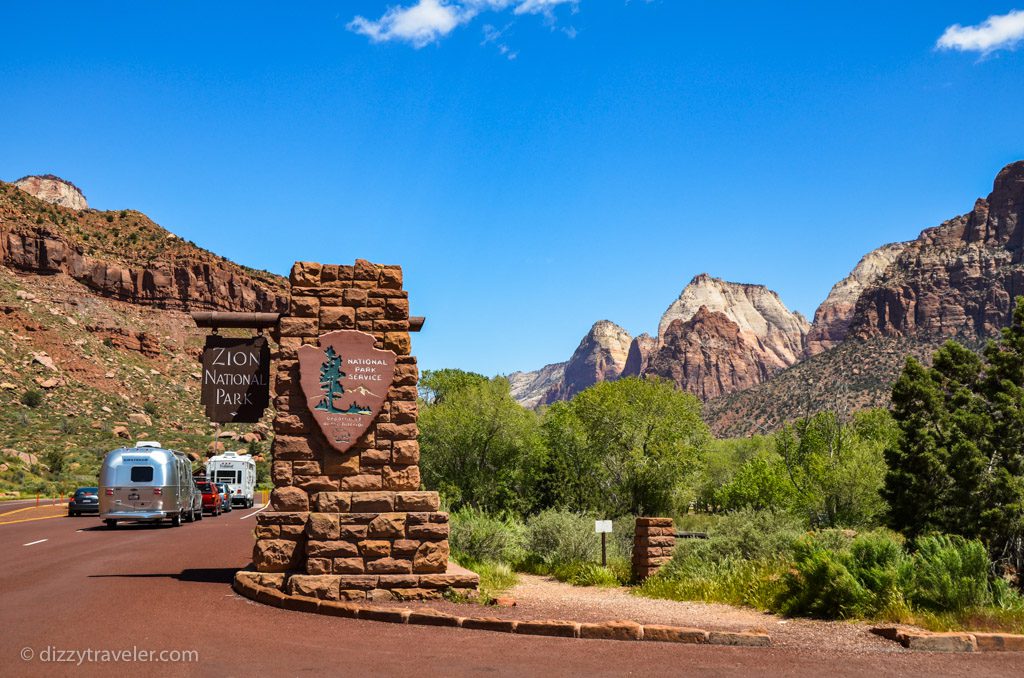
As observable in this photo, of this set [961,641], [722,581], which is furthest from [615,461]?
[961,641]

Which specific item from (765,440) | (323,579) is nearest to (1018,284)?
(765,440)

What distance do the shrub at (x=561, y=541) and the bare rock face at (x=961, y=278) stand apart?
103 m

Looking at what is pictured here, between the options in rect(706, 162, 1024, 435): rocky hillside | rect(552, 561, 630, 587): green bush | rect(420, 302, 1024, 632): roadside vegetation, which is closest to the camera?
rect(420, 302, 1024, 632): roadside vegetation

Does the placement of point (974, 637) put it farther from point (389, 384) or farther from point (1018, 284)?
point (1018, 284)

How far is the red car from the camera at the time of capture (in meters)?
37.8

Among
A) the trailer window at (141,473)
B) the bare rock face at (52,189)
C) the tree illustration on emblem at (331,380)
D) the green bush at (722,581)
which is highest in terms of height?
the bare rock face at (52,189)

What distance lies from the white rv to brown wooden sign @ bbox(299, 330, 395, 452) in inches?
1370

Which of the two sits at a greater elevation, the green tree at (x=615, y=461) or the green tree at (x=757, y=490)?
the green tree at (x=615, y=461)

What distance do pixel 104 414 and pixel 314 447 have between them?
62165 mm

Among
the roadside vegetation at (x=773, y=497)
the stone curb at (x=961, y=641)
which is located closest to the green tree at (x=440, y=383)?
the roadside vegetation at (x=773, y=497)

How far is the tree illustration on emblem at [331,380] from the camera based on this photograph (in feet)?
38.1

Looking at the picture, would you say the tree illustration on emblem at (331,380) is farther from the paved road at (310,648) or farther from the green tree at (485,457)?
the green tree at (485,457)
